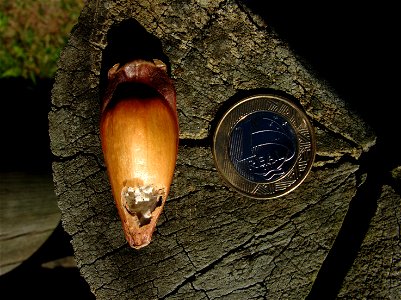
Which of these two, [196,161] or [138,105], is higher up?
[138,105]

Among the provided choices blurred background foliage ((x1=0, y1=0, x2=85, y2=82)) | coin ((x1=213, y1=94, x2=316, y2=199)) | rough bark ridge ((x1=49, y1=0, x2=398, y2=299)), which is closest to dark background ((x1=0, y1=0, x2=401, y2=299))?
rough bark ridge ((x1=49, y1=0, x2=398, y2=299))

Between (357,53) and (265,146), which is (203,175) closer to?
(265,146)

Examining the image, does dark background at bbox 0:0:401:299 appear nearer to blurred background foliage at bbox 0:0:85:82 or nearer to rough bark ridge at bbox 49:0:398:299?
rough bark ridge at bbox 49:0:398:299

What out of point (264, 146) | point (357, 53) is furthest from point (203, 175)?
point (357, 53)

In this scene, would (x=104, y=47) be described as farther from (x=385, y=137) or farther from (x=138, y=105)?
(x=385, y=137)

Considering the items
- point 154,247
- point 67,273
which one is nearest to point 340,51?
point 154,247

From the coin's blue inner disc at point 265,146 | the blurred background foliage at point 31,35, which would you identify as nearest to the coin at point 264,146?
the coin's blue inner disc at point 265,146
